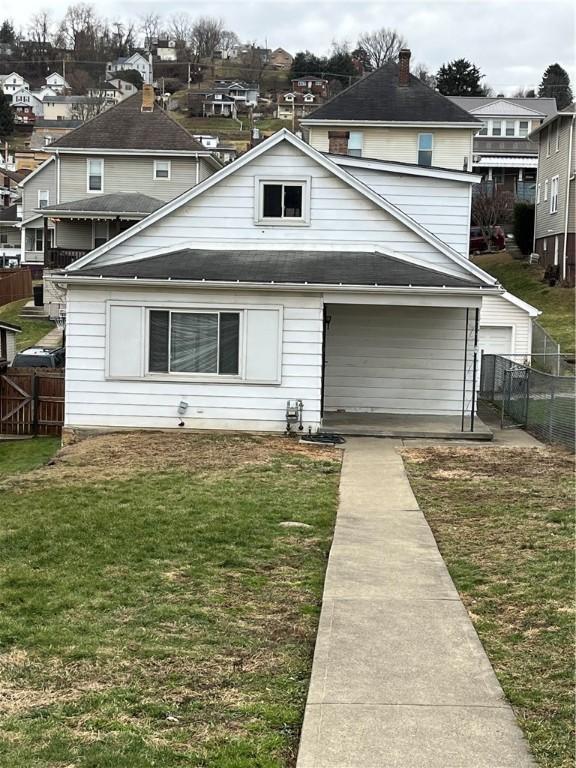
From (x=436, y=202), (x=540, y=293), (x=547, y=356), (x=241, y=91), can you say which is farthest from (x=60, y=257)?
(x=241, y=91)

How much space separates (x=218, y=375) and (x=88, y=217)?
24.0 metres

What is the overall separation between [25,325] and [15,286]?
333 inches

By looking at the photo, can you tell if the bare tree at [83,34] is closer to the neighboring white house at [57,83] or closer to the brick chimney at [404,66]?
the neighboring white house at [57,83]

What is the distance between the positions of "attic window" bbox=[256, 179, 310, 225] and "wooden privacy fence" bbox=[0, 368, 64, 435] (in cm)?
646

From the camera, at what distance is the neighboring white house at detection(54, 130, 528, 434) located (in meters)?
16.2

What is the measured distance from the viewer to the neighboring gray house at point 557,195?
38844 millimetres

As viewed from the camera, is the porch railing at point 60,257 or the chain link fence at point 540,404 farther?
the porch railing at point 60,257

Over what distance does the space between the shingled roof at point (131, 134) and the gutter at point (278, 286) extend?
2805 centimetres

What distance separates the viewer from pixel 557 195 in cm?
4128

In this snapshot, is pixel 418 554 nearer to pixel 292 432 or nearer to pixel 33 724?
pixel 33 724

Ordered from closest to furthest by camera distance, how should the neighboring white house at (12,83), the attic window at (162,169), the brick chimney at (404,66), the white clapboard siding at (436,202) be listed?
the white clapboard siding at (436,202) < the brick chimney at (404,66) < the attic window at (162,169) < the neighboring white house at (12,83)

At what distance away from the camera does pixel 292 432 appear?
641 inches

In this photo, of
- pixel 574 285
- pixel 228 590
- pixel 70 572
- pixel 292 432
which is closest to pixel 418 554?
pixel 228 590

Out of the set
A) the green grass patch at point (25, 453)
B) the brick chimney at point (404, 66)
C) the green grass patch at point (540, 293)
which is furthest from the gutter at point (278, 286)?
the brick chimney at point (404, 66)
